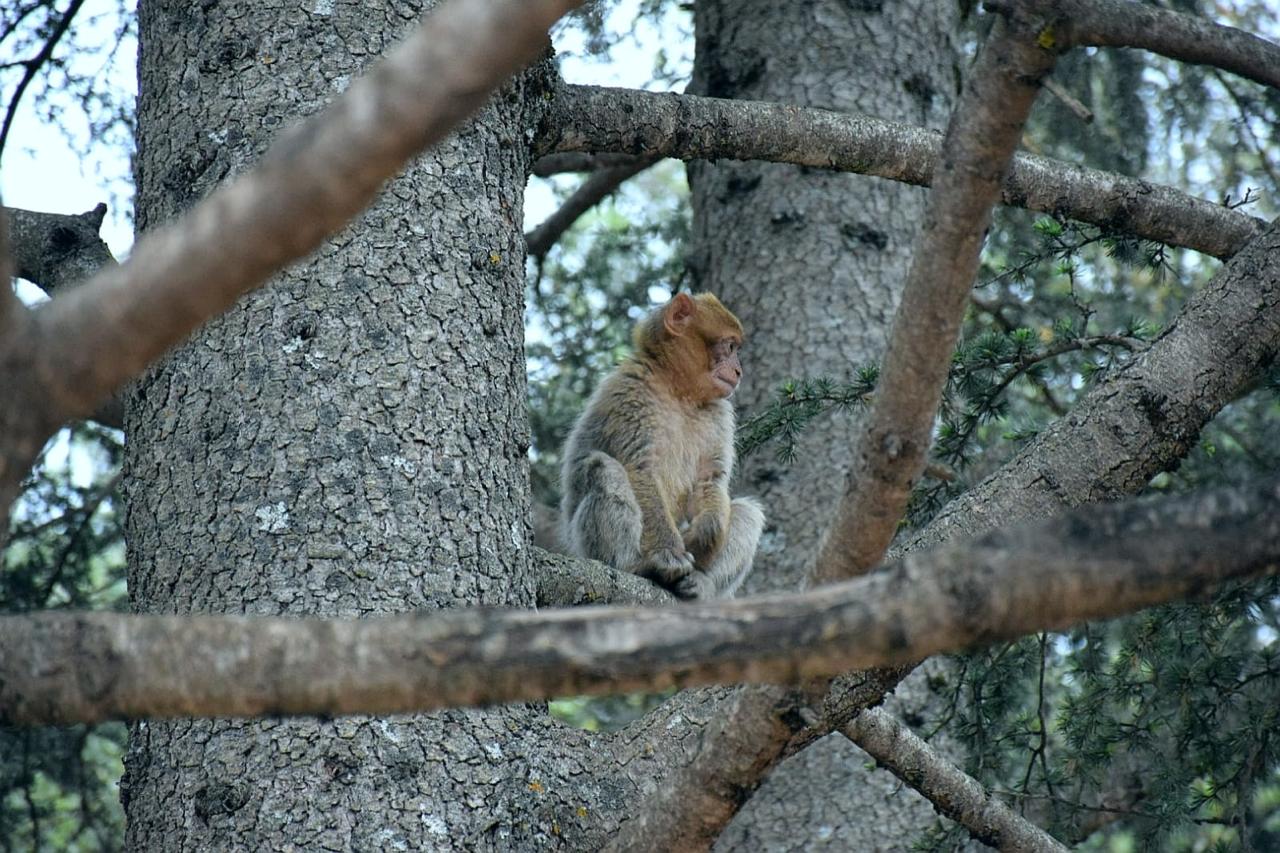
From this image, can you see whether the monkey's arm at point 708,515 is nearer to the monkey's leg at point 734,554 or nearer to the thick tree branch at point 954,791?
the monkey's leg at point 734,554

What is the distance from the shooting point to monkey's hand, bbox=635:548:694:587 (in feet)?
21.9

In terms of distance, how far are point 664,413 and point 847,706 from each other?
13.4 ft

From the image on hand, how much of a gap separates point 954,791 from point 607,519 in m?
3.13

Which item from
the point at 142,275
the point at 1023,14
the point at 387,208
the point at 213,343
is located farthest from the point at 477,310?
the point at 142,275

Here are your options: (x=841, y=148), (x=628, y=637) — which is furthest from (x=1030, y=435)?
(x=628, y=637)

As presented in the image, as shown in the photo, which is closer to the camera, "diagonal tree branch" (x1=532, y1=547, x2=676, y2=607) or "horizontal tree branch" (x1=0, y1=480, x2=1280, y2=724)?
"horizontal tree branch" (x1=0, y1=480, x2=1280, y2=724)

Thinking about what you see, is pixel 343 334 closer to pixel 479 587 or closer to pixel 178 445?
pixel 178 445

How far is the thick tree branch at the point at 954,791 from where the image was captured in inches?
144

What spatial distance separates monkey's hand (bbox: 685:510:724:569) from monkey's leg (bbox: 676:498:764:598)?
34 millimetres

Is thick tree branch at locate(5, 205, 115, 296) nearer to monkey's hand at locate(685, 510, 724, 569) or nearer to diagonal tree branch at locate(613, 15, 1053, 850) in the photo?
diagonal tree branch at locate(613, 15, 1053, 850)

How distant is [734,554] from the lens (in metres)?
6.93

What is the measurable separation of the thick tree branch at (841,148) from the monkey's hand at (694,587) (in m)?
2.41

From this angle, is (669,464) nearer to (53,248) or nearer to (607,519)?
(607,519)

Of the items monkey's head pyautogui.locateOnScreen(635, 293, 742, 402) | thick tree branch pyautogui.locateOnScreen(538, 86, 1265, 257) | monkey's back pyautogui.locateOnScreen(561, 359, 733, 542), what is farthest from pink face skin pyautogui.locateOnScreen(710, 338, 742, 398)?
thick tree branch pyautogui.locateOnScreen(538, 86, 1265, 257)
